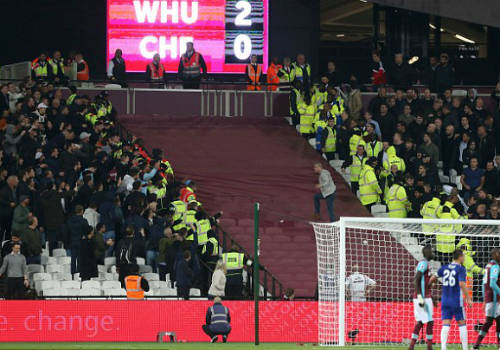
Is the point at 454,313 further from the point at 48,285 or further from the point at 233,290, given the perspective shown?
the point at 48,285

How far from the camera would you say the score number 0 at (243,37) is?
3616 cm

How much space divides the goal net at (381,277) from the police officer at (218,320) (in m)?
1.65

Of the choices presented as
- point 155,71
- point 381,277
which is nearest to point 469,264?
point 381,277

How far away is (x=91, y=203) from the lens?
24562mm

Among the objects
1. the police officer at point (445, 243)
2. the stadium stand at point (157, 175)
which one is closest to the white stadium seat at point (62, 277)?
the stadium stand at point (157, 175)

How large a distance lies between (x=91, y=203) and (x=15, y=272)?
8.27 ft

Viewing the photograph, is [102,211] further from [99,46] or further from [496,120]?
[99,46]

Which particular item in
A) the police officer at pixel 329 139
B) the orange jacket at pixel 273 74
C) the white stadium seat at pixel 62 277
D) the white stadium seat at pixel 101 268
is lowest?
the white stadium seat at pixel 62 277

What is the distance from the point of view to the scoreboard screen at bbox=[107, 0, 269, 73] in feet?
117

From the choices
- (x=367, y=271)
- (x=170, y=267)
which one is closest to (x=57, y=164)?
(x=170, y=267)

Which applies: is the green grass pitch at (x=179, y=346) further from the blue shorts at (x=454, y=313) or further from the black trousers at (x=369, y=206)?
the black trousers at (x=369, y=206)

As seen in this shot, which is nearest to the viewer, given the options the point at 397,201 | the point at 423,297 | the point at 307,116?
the point at 423,297

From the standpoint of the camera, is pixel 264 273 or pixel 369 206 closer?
pixel 264 273

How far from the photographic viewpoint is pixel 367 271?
81.3ft
